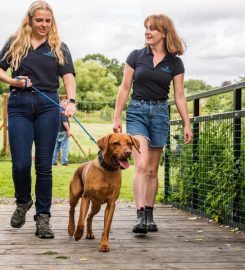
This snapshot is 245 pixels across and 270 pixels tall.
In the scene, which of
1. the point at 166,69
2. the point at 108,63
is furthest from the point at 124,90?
the point at 108,63

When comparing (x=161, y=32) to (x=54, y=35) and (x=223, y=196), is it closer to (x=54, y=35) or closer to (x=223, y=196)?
(x=54, y=35)

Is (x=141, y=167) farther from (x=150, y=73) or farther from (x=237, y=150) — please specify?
(x=237, y=150)

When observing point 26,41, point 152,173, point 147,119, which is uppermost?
point 26,41

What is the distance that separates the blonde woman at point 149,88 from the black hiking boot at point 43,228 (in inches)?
30.8

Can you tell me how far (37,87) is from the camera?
5754 mm

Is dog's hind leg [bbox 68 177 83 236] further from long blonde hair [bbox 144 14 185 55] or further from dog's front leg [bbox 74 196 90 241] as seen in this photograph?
long blonde hair [bbox 144 14 185 55]

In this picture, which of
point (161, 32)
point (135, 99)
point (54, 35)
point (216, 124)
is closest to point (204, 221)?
point (216, 124)

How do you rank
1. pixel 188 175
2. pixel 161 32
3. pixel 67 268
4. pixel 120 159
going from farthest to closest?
pixel 188 175, pixel 161 32, pixel 120 159, pixel 67 268

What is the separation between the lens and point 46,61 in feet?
19.0

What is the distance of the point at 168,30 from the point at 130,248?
2069mm

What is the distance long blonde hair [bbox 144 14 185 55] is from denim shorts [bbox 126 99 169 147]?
514 millimetres

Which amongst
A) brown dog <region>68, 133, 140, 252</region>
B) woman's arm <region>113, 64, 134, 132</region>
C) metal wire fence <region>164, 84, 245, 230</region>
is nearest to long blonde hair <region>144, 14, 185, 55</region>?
woman's arm <region>113, 64, 134, 132</region>

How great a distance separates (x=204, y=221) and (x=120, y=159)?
2327mm

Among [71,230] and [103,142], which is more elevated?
[103,142]
